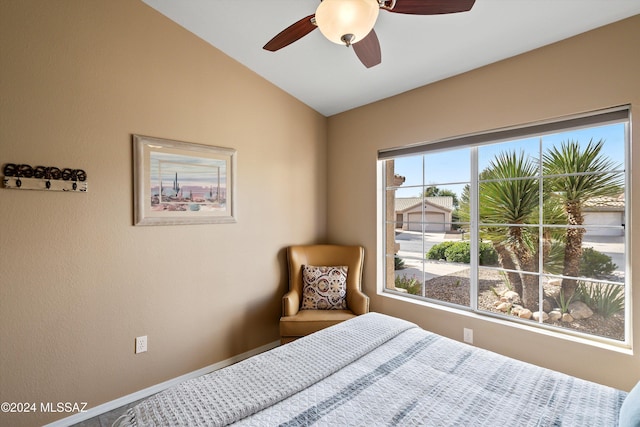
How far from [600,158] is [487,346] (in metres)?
1.52

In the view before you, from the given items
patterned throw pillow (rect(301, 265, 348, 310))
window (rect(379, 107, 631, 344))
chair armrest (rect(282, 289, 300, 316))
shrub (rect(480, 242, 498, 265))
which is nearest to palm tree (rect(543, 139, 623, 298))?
window (rect(379, 107, 631, 344))

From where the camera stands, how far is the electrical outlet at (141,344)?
2137 millimetres

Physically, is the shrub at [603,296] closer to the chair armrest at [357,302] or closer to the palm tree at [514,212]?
the palm tree at [514,212]

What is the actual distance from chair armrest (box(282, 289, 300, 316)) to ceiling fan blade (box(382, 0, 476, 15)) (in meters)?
2.28

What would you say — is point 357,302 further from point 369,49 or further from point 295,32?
point 295,32

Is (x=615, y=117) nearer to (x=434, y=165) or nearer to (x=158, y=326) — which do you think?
(x=434, y=165)

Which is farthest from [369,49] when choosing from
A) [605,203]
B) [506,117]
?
[605,203]

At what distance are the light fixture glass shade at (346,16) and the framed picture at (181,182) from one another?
5.22ft

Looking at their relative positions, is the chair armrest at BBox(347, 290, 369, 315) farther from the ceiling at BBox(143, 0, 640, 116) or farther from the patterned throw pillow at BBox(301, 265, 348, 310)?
the ceiling at BBox(143, 0, 640, 116)

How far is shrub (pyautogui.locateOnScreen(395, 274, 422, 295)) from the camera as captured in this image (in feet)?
9.24

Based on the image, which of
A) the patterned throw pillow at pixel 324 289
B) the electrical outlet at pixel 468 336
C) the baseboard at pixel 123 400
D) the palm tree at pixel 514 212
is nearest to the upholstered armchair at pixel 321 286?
the patterned throw pillow at pixel 324 289

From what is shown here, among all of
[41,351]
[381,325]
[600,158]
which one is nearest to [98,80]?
[41,351]

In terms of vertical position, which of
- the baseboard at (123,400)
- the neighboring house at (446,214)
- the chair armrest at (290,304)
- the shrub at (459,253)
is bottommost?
the baseboard at (123,400)

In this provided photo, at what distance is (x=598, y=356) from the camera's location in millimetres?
1812
